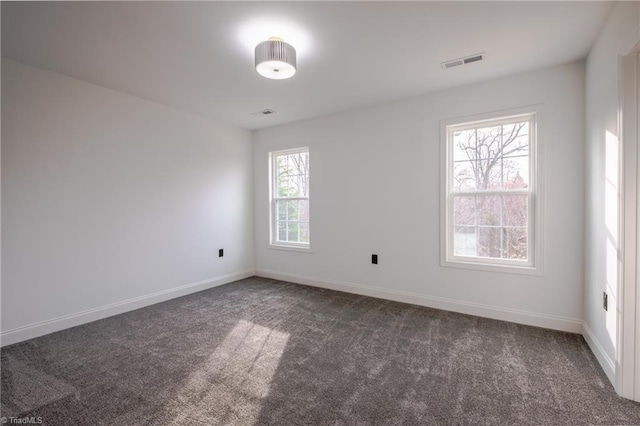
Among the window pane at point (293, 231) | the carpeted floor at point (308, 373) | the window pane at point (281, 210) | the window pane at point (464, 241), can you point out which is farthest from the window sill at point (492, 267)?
the window pane at point (281, 210)

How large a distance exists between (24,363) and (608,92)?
4860 mm

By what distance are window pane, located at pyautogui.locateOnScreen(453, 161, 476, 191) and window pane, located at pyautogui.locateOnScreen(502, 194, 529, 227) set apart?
37 centimetres

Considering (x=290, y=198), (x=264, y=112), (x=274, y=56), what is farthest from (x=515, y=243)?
(x=264, y=112)

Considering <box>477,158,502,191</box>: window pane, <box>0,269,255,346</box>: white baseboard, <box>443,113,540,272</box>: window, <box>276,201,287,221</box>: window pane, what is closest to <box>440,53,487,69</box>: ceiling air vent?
<box>443,113,540,272</box>: window

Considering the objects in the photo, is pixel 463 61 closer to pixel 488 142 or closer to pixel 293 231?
pixel 488 142

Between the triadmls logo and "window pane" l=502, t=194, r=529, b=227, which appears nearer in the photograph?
the triadmls logo

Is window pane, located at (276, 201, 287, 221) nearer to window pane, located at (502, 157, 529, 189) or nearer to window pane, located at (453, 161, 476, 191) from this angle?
window pane, located at (453, 161, 476, 191)

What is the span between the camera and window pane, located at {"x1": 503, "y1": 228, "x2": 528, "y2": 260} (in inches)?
122

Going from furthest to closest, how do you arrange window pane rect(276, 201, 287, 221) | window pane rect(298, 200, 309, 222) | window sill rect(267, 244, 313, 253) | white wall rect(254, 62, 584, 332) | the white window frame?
window pane rect(276, 201, 287, 221), window pane rect(298, 200, 309, 222), window sill rect(267, 244, 313, 253), the white window frame, white wall rect(254, 62, 584, 332)

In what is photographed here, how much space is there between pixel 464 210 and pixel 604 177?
1292 mm

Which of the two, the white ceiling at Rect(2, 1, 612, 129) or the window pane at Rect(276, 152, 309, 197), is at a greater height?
the white ceiling at Rect(2, 1, 612, 129)

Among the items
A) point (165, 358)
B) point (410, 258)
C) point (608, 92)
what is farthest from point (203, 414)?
point (608, 92)

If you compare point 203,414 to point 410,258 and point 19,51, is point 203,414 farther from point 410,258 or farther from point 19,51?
point 19,51

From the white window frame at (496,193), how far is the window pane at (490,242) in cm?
7
